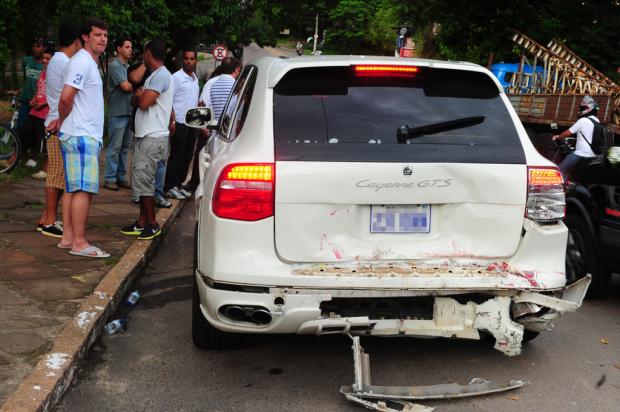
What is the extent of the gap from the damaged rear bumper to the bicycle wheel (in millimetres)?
6654

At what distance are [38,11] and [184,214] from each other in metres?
7.32

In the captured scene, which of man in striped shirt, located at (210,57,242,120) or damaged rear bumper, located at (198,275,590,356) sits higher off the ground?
man in striped shirt, located at (210,57,242,120)

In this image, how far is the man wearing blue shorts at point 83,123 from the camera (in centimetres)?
561

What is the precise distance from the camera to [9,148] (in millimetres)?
9641

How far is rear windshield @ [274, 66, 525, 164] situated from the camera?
379 cm

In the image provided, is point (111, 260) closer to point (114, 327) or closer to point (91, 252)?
point (91, 252)

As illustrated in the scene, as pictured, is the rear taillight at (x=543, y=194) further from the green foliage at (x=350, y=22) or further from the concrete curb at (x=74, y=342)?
the green foliage at (x=350, y=22)

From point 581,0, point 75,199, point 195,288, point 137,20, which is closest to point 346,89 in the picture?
point 195,288

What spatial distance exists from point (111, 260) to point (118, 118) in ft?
11.2

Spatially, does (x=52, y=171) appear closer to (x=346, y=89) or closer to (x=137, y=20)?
(x=346, y=89)

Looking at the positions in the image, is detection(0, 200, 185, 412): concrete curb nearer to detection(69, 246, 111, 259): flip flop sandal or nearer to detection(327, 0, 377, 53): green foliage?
detection(69, 246, 111, 259): flip flop sandal

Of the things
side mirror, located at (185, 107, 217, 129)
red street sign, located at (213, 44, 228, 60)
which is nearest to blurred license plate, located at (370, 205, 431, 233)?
side mirror, located at (185, 107, 217, 129)

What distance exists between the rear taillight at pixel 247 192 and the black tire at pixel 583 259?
10.6ft

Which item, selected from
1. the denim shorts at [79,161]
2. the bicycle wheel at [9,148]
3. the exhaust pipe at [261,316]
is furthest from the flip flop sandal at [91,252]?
the bicycle wheel at [9,148]
